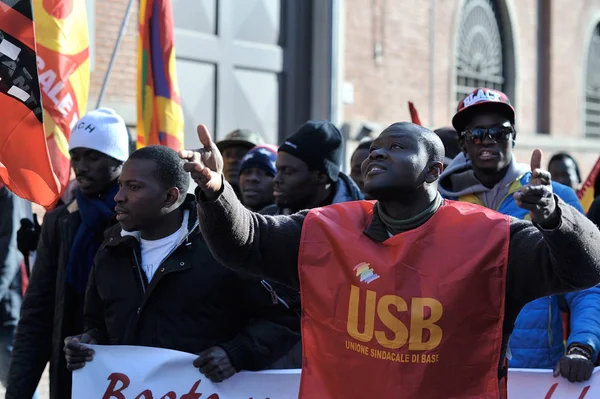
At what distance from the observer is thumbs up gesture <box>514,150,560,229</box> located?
2330 mm

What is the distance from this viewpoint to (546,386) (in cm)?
354

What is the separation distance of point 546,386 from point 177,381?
57.3 inches

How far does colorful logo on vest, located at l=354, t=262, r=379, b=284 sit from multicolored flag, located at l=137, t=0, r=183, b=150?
3.10m

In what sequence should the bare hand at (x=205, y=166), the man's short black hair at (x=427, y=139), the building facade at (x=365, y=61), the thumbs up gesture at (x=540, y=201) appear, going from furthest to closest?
1. the building facade at (x=365, y=61)
2. the man's short black hair at (x=427, y=139)
3. the bare hand at (x=205, y=166)
4. the thumbs up gesture at (x=540, y=201)

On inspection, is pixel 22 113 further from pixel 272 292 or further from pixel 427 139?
pixel 427 139

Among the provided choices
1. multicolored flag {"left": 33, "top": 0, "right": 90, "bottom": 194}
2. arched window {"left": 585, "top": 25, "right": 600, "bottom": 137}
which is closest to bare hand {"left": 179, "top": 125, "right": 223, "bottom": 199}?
multicolored flag {"left": 33, "top": 0, "right": 90, "bottom": 194}

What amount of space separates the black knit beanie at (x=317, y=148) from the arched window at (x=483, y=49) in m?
9.47

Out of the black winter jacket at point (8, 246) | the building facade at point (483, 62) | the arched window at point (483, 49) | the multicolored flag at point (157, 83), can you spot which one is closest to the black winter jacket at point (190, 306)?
the black winter jacket at point (8, 246)

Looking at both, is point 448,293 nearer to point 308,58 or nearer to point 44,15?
point 44,15

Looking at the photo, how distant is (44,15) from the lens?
4.91 m

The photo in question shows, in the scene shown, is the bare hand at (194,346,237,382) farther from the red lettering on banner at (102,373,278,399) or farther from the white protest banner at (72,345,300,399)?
the red lettering on banner at (102,373,278,399)

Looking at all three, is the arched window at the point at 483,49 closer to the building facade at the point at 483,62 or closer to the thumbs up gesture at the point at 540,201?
the building facade at the point at 483,62

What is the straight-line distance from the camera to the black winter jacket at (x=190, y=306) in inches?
136

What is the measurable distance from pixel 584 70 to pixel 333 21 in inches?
305
